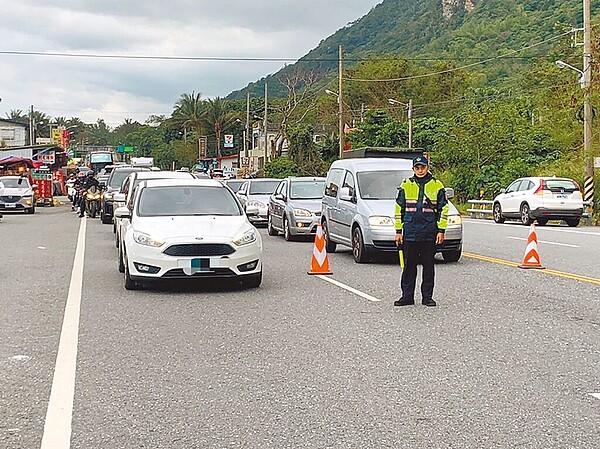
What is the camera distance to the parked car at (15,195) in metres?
40.3

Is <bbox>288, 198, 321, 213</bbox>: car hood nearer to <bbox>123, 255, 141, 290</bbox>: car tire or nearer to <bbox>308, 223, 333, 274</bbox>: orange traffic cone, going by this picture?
<bbox>308, 223, 333, 274</bbox>: orange traffic cone

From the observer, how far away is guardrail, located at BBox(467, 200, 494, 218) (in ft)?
126

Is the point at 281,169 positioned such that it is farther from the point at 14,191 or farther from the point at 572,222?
the point at 572,222

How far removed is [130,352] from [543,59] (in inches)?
2636

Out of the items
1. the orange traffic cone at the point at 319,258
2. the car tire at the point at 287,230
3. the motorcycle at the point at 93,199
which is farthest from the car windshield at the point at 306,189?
the motorcycle at the point at 93,199

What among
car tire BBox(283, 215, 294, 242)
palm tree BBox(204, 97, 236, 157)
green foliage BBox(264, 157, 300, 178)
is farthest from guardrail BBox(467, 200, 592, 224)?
palm tree BBox(204, 97, 236, 157)

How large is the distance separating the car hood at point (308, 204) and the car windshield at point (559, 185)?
1047 cm

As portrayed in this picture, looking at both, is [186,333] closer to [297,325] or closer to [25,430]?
[297,325]

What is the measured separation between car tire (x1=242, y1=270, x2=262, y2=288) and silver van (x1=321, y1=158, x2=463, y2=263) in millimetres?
3485

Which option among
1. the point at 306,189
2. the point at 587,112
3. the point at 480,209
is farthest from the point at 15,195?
the point at 587,112

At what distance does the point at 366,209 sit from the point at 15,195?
27.9 meters

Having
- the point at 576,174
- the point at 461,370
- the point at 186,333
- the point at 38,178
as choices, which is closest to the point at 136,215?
the point at 186,333

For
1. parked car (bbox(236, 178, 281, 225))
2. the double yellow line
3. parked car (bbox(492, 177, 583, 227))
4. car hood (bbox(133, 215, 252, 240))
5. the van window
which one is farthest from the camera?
parked car (bbox(492, 177, 583, 227))

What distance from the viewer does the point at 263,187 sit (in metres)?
29.1
